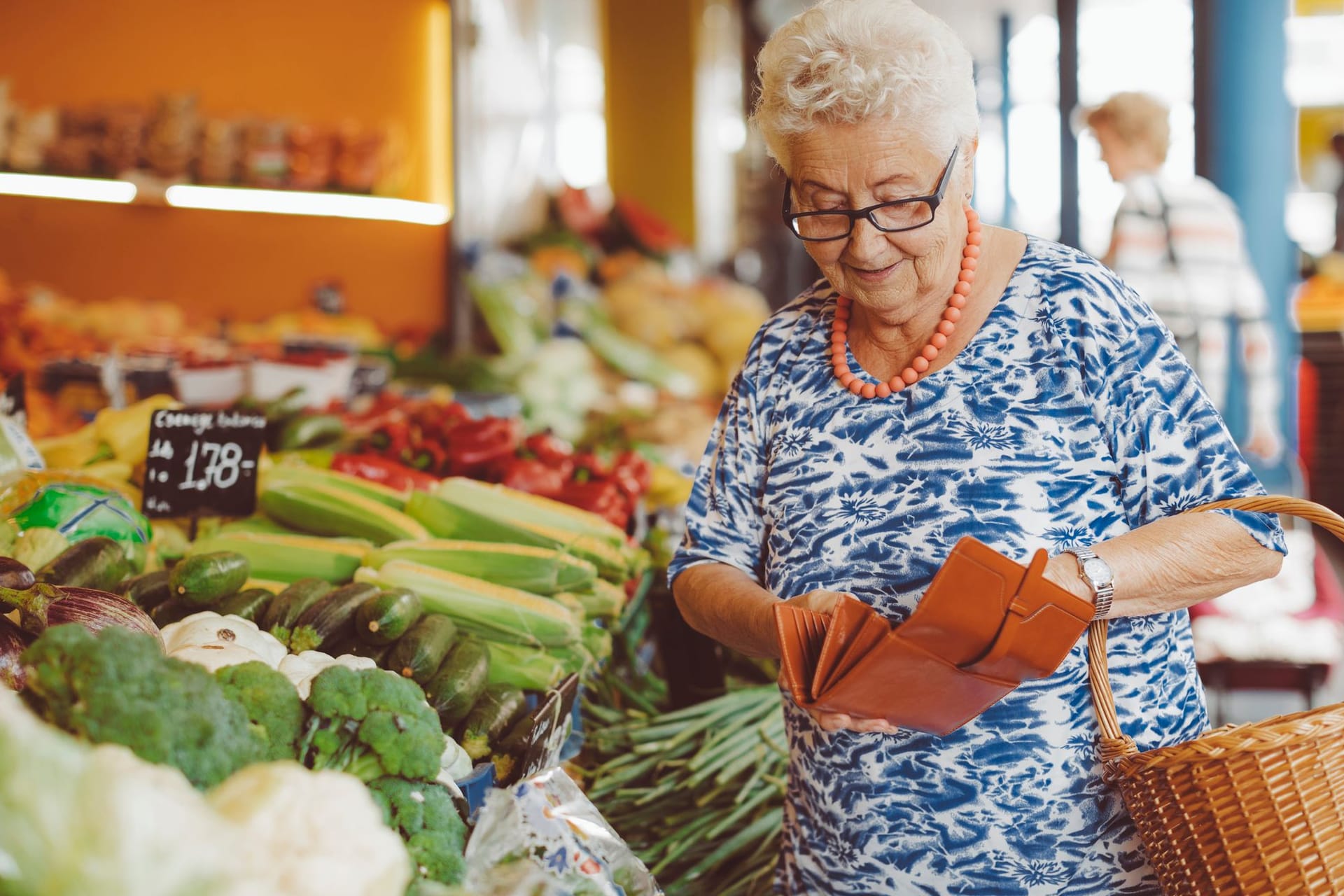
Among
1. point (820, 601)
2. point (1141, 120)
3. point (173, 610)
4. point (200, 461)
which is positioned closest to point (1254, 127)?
point (1141, 120)

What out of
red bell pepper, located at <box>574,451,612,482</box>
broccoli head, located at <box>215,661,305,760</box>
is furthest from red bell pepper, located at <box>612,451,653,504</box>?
broccoli head, located at <box>215,661,305,760</box>

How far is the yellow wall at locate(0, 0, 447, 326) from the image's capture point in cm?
405

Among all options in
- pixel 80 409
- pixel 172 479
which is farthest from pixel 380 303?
pixel 172 479

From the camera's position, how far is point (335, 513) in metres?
2.14

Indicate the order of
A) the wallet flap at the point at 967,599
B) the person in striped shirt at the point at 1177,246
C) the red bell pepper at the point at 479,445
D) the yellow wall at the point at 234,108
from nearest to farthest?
the wallet flap at the point at 967,599 → the red bell pepper at the point at 479,445 → the person in striped shirt at the point at 1177,246 → the yellow wall at the point at 234,108

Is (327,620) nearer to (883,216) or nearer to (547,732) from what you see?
(547,732)

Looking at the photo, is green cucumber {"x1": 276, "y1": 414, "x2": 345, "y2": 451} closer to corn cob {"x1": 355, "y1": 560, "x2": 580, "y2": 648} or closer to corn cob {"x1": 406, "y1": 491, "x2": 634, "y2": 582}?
corn cob {"x1": 406, "y1": 491, "x2": 634, "y2": 582}

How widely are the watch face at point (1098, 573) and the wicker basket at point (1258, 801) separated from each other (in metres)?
0.17

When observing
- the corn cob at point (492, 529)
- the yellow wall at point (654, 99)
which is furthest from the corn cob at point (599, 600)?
the yellow wall at point (654, 99)

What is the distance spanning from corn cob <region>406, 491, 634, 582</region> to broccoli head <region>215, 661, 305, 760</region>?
1041 millimetres

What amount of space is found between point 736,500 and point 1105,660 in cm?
55

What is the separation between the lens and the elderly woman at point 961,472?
4.44ft

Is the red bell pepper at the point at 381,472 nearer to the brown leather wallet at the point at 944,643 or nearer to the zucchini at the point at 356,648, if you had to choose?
the zucchini at the point at 356,648

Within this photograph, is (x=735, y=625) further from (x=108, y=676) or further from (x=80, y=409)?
(x=80, y=409)
